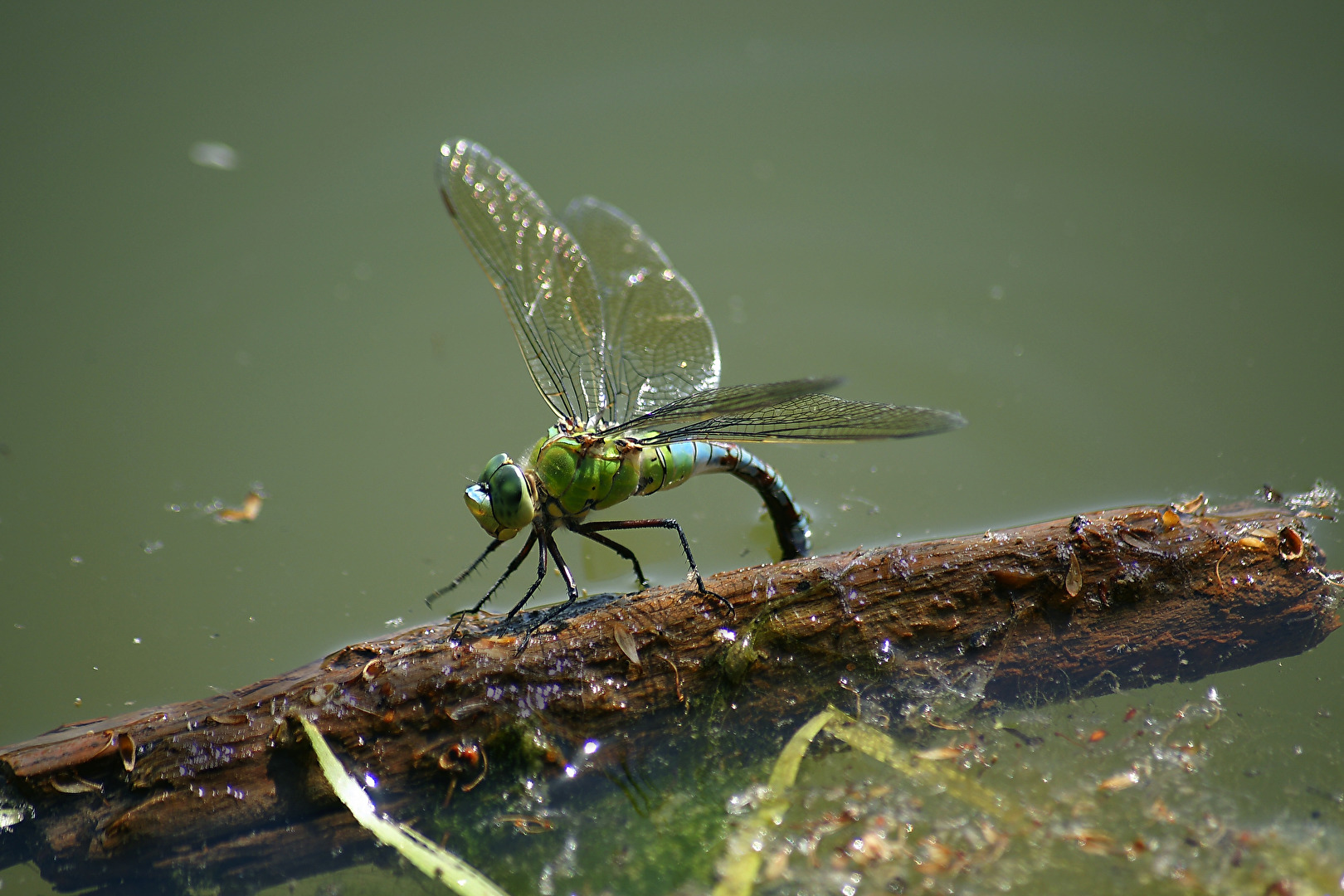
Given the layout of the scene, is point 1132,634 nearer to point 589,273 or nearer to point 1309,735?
point 1309,735

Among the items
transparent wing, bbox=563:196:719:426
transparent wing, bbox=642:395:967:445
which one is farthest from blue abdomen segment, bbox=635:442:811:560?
transparent wing, bbox=563:196:719:426

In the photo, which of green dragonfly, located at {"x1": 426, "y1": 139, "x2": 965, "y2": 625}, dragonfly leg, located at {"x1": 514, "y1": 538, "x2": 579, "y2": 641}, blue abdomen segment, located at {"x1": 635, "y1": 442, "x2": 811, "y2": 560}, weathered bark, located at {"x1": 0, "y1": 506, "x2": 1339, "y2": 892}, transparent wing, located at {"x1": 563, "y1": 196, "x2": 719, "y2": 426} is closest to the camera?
weathered bark, located at {"x1": 0, "y1": 506, "x2": 1339, "y2": 892}

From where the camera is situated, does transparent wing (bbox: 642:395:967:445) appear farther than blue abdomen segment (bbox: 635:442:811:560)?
No

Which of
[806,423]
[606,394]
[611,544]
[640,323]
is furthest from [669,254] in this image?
[611,544]

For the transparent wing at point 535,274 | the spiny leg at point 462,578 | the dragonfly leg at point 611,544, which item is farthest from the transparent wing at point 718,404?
the spiny leg at point 462,578

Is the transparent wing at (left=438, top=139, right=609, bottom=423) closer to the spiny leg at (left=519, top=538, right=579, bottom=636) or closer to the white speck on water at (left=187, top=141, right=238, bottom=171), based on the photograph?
the spiny leg at (left=519, top=538, right=579, bottom=636)

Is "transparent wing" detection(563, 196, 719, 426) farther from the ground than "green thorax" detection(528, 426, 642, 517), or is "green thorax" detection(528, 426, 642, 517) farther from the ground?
"transparent wing" detection(563, 196, 719, 426)
